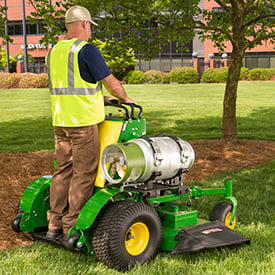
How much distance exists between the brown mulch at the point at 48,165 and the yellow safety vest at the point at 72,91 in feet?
4.75

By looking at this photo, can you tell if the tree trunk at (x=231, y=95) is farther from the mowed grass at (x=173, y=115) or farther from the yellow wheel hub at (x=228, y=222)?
the yellow wheel hub at (x=228, y=222)

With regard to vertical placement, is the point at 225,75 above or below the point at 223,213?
above

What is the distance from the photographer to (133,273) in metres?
3.67

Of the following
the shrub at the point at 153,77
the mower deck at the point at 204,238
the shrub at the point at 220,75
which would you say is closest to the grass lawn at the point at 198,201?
the mower deck at the point at 204,238

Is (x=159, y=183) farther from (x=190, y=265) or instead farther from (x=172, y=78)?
(x=172, y=78)

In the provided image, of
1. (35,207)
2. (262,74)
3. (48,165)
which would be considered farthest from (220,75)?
(35,207)

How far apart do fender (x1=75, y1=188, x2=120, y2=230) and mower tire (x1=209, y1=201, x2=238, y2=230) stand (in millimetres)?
1244

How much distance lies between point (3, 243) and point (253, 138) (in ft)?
26.9

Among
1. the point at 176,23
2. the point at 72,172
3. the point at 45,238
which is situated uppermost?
the point at 176,23

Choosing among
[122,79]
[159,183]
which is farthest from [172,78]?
[159,183]

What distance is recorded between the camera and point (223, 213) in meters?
4.68

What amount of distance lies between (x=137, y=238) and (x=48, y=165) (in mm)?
4360

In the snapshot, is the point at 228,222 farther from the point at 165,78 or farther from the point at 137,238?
the point at 165,78

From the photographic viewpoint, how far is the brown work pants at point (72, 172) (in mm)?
3930
